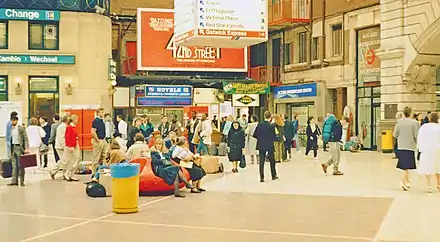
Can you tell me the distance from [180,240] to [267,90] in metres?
31.3

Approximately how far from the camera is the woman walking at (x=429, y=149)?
50.0 ft

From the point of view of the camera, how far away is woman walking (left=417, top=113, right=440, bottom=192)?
1523 centimetres

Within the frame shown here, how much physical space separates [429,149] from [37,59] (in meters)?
23.2

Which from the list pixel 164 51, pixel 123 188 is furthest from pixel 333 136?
pixel 164 51

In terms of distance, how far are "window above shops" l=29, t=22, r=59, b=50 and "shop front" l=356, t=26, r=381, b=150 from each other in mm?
15510

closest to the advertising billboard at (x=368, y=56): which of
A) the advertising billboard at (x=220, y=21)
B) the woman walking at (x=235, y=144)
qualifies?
the advertising billboard at (x=220, y=21)

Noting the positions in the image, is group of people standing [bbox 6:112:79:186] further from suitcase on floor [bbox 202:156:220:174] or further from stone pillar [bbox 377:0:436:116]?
stone pillar [bbox 377:0:436:116]

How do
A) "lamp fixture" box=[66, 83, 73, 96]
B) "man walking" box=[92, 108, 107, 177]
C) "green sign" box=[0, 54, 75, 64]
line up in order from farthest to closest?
1. "lamp fixture" box=[66, 83, 73, 96]
2. "green sign" box=[0, 54, 75, 64]
3. "man walking" box=[92, 108, 107, 177]

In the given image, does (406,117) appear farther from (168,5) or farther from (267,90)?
(168,5)

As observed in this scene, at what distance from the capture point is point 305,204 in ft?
43.4

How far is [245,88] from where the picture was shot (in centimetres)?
3994

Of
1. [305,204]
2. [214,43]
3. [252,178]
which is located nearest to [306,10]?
[214,43]

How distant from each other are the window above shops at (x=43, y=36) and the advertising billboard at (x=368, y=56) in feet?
50.7

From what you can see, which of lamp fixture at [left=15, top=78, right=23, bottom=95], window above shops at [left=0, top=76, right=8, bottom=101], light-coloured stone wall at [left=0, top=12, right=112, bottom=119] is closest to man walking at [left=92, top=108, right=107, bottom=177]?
light-coloured stone wall at [left=0, top=12, right=112, bottom=119]
